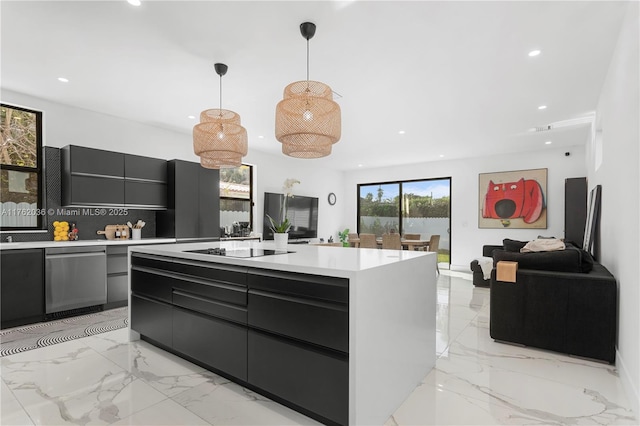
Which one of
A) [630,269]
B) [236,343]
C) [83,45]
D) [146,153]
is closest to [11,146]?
[146,153]

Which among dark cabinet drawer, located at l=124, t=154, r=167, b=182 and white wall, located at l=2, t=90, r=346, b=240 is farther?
dark cabinet drawer, located at l=124, t=154, r=167, b=182

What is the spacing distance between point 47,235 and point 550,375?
5.87m

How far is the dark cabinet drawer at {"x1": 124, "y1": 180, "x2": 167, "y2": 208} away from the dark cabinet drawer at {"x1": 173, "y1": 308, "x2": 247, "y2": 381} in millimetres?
2869

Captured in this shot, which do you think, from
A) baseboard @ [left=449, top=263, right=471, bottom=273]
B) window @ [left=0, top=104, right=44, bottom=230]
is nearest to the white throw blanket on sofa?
baseboard @ [left=449, top=263, right=471, bottom=273]

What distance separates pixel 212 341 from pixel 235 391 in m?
0.39

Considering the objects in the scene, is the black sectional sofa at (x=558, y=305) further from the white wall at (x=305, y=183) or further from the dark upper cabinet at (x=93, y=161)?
the white wall at (x=305, y=183)

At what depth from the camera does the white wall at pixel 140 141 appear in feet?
14.9

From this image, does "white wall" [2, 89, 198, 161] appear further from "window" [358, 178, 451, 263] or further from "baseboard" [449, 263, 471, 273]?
"baseboard" [449, 263, 471, 273]

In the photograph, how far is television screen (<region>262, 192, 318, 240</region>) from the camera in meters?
7.44

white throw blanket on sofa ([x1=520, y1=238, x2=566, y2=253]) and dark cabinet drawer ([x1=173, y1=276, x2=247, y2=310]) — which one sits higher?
white throw blanket on sofa ([x1=520, y1=238, x2=566, y2=253])

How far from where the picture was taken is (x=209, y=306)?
2463 millimetres

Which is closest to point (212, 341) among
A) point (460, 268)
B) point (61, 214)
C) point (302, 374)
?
point (302, 374)

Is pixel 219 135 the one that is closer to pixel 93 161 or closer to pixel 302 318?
pixel 302 318

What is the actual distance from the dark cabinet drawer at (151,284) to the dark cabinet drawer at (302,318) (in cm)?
108
